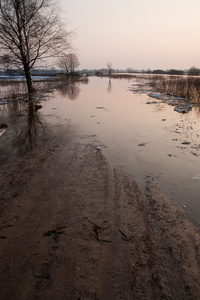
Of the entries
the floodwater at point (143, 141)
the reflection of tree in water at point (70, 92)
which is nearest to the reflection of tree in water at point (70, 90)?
the reflection of tree in water at point (70, 92)

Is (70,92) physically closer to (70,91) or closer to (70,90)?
(70,91)

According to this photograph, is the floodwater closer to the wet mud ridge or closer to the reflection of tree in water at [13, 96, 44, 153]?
the reflection of tree in water at [13, 96, 44, 153]

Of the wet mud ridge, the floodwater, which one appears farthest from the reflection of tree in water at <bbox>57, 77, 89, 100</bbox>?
the wet mud ridge

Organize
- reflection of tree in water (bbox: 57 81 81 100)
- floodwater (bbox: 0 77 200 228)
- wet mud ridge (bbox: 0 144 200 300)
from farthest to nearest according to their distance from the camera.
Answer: reflection of tree in water (bbox: 57 81 81 100), floodwater (bbox: 0 77 200 228), wet mud ridge (bbox: 0 144 200 300)

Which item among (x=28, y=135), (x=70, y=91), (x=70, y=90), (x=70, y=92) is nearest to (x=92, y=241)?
(x=28, y=135)

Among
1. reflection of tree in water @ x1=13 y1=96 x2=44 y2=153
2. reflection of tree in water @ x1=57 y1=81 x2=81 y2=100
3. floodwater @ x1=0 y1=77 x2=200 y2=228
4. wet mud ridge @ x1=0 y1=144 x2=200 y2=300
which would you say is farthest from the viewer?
reflection of tree in water @ x1=57 y1=81 x2=81 y2=100

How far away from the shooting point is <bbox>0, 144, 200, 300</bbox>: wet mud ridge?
1.65m

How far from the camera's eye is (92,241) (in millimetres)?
2115

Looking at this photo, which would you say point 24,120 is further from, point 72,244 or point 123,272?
point 123,272

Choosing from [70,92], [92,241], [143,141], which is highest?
[70,92]

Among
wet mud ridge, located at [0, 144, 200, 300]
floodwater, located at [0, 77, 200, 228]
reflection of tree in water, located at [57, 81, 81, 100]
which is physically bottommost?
wet mud ridge, located at [0, 144, 200, 300]

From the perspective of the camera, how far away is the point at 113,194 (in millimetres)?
3016

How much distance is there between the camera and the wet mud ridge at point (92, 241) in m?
1.65

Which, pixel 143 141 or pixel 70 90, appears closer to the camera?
pixel 143 141
